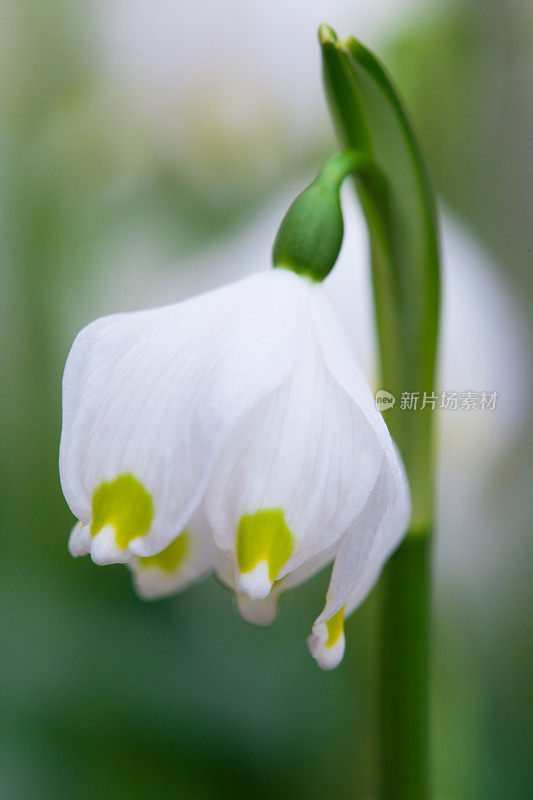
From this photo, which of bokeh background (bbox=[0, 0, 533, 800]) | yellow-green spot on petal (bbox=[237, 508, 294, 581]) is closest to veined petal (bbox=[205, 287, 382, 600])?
yellow-green spot on petal (bbox=[237, 508, 294, 581])

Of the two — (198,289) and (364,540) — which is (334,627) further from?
(198,289)

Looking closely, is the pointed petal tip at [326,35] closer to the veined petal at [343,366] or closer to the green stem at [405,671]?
the veined petal at [343,366]

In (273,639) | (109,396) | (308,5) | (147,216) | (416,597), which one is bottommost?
(273,639)

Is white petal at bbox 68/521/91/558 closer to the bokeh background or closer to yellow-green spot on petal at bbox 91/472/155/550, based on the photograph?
yellow-green spot on petal at bbox 91/472/155/550

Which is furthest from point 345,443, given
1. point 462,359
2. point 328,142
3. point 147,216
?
point 328,142

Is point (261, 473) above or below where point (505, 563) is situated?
above

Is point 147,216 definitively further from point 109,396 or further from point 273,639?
point 109,396

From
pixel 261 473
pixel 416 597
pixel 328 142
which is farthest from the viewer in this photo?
pixel 328 142
